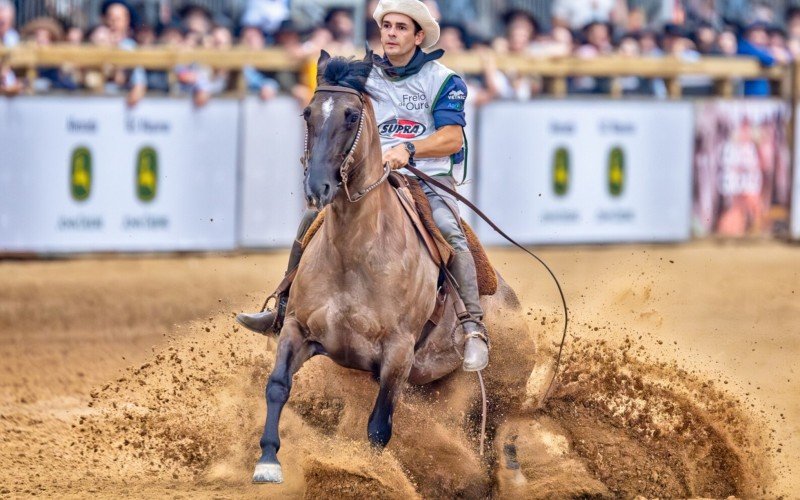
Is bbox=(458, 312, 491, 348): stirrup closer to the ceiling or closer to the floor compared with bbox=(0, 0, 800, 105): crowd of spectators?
closer to the floor

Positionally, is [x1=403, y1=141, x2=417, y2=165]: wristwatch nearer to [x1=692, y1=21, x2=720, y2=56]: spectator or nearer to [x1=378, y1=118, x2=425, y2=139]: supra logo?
[x1=378, y1=118, x2=425, y2=139]: supra logo

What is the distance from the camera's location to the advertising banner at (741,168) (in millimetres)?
15422

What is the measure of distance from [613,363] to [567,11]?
9.70 m

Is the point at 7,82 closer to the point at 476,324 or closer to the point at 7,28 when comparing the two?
the point at 7,28

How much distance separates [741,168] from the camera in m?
15.6

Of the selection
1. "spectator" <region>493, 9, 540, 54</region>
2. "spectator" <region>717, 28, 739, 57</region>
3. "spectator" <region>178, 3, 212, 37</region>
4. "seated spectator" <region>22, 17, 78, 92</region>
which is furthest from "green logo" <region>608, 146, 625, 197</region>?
"seated spectator" <region>22, 17, 78, 92</region>

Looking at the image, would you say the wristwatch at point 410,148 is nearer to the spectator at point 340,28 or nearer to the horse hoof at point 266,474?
the horse hoof at point 266,474

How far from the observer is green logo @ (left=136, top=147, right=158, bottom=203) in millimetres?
12867

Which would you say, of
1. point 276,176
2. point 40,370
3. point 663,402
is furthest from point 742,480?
point 276,176

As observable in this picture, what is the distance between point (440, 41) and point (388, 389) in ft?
28.9

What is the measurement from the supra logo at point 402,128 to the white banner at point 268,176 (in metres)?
6.92

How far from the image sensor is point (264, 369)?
7.16 meters

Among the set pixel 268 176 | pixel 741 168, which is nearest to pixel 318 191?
pixel 268 176

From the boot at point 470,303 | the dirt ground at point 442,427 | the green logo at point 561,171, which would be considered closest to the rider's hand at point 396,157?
the boot at point 470,303
